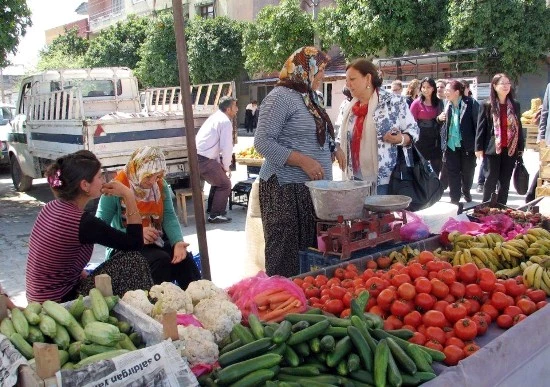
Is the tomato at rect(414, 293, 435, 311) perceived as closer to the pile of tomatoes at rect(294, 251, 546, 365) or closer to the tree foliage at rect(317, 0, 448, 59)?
the pile of tomatoes at rect(294, 251, 546, 365)

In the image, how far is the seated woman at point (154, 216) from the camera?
3.98 m

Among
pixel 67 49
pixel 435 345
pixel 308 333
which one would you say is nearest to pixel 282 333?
pixel 308 333

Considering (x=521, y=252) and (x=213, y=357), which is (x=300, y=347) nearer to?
(x=213, y=357)

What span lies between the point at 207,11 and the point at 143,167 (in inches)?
1394

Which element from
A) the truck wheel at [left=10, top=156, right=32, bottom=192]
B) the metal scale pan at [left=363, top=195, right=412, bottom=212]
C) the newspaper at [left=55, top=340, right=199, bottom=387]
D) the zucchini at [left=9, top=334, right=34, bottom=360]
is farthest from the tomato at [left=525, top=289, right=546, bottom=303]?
the truck wheel at [left=10, top=156, right=32, bottom=192]

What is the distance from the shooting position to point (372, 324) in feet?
7.77

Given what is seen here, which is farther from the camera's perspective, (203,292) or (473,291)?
(473,291)

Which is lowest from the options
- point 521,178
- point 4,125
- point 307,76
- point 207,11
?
point 521,178

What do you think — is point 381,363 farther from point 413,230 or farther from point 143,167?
point 143,167

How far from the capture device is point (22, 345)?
2.04m

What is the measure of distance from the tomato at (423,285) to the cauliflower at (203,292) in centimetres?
96

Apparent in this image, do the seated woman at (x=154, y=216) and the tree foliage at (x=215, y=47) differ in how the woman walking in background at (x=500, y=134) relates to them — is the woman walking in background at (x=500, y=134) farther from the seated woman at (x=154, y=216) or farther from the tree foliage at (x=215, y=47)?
the tree foliage at (x=215, y=47)

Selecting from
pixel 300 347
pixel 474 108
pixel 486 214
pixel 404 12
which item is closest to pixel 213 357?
pixel 300 347

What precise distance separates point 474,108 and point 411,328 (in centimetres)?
614
